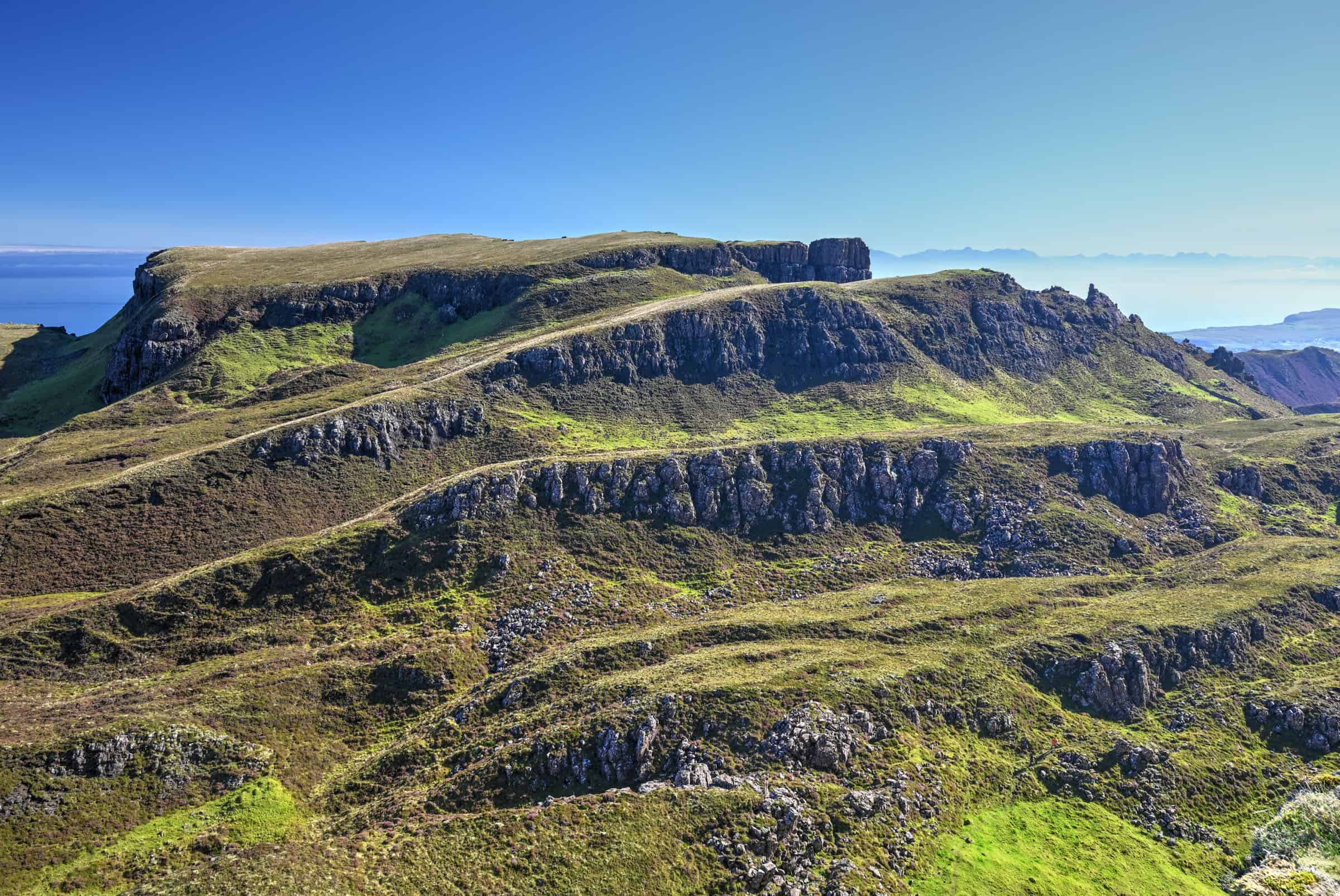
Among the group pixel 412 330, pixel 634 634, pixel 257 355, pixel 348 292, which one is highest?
pixel 348 292

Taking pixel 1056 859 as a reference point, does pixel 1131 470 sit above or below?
above

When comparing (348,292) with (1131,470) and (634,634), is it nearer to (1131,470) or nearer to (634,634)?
(634,634)

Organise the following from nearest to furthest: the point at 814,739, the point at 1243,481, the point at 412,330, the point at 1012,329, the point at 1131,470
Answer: the point at 814,739, the point at 1131,470, the point at 1243,481, the point at 412,330, the point at 1012,329

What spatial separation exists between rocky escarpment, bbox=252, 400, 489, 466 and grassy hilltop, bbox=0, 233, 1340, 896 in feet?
1.86

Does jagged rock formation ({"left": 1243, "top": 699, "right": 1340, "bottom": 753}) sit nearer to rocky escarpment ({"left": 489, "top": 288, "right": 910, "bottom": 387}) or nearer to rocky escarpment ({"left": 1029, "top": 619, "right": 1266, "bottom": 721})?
rocky escarpment ({"left": 1029, "top": 619, "right": 1266, "bottom": 721})

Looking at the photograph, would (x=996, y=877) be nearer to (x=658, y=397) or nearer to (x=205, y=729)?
(x=205, y=729)

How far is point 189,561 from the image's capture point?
71.6m

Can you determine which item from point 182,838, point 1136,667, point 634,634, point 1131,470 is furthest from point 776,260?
point 182,838

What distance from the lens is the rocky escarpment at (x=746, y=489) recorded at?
7944 centimetres

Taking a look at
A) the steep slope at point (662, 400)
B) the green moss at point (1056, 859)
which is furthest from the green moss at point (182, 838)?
the green moss at point (1056, 859)

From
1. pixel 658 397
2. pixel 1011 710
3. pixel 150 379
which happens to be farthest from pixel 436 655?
pixel 150 379

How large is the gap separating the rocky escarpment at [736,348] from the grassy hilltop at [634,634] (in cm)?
127

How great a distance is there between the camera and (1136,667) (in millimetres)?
61469

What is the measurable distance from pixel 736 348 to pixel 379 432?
76.2m
